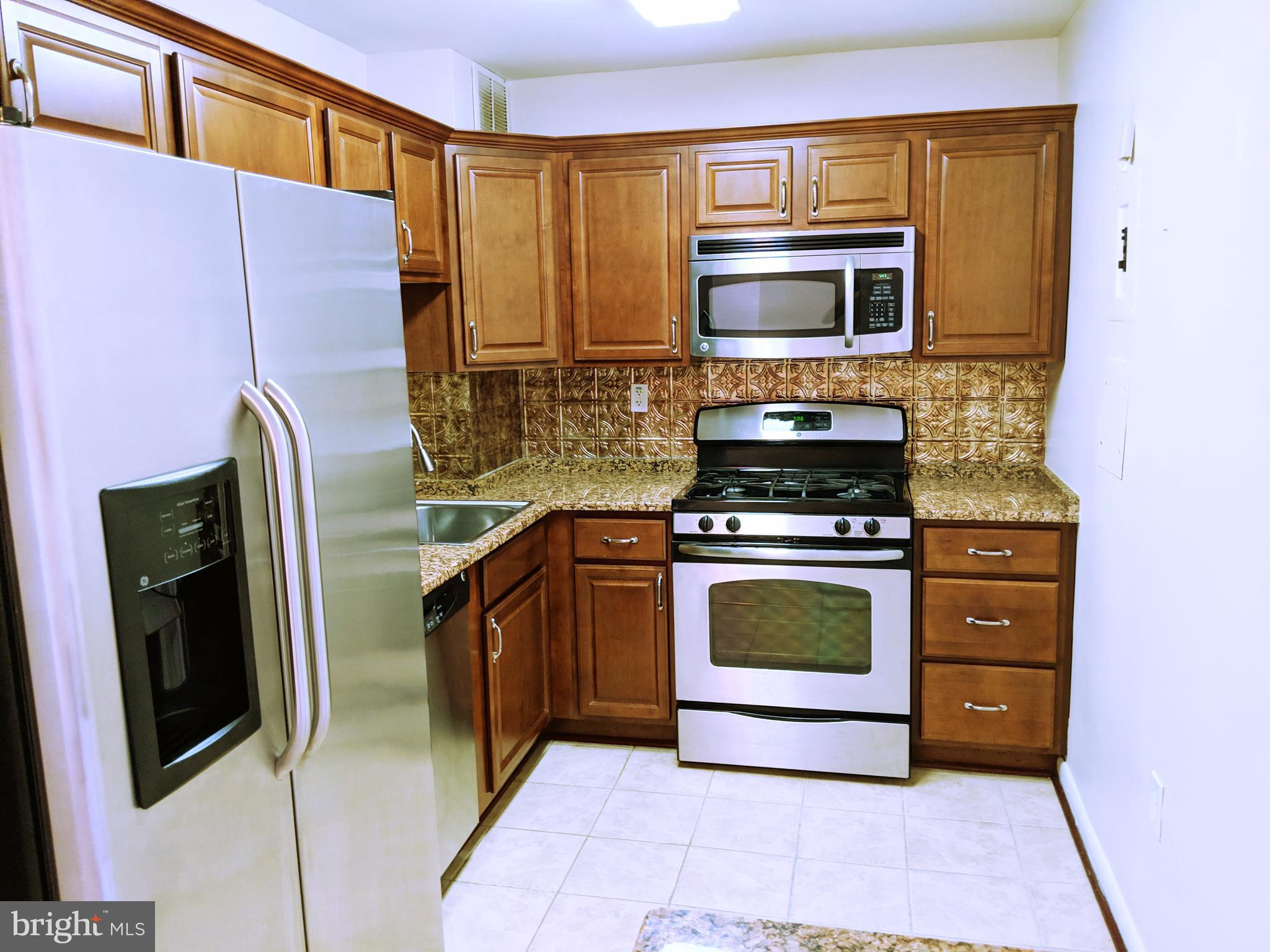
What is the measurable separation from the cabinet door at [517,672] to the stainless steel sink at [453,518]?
264 mm

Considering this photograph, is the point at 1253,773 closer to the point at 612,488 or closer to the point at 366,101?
the point at 612,488

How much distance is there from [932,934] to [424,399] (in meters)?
2.39

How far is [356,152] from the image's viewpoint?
2689 mm

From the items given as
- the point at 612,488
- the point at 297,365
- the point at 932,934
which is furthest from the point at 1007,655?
the point at 297,365

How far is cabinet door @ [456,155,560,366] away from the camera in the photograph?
330 cm

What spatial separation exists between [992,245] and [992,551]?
1.02m

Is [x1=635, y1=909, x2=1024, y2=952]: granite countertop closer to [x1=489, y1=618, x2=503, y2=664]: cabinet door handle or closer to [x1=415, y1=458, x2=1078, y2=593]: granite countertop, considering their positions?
[x1=415, y1=458, x2=1078, y2=593]: granite countertop

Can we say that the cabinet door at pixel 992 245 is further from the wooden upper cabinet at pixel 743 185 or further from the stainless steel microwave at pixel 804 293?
the wooden upper cabinet at pixel 743 185

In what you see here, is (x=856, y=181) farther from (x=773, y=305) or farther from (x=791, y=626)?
(x=791, y=626)

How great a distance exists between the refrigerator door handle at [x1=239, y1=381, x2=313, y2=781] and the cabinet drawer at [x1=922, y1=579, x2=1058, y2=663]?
2244mm

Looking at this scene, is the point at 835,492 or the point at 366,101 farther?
the point at 835,492

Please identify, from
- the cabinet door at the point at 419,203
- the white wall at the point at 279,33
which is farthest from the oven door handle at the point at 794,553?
the white wall at the point at 279,33

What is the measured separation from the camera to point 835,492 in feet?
10.5

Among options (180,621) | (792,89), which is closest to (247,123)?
(180,621)
